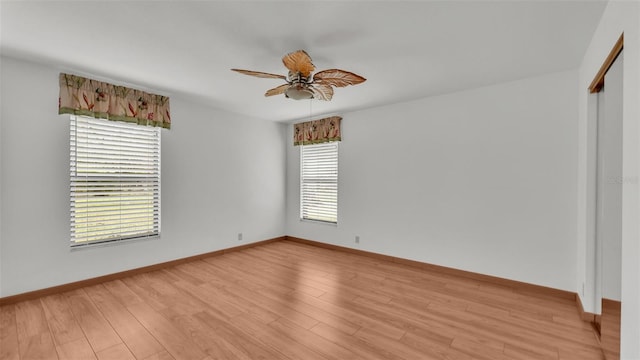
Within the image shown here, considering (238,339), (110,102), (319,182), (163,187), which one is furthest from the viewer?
(319,182)

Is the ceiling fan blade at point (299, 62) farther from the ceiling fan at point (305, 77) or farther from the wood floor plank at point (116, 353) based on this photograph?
the wood floor plank at point (116, 353)

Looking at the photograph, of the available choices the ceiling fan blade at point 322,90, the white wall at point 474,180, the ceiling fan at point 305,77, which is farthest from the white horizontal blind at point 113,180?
the white wall at point 474,180

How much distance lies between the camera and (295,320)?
239cm

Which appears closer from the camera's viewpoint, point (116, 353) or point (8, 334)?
point (116, 353)

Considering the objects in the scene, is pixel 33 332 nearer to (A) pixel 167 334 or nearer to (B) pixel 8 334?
(B) pixel 8 334

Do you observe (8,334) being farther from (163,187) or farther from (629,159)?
(629,159)

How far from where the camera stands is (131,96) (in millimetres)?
3410

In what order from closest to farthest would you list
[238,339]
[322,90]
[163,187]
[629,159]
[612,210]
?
1. [629,159]
2. [612,210]
3. [238,339]
4. [322,90]
5. [163,187]

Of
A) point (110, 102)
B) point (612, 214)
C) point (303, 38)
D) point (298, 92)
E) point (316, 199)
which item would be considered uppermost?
point (303, 38)

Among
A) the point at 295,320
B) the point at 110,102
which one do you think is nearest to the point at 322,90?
the point at 295,320

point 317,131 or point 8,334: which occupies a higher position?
point 317,131

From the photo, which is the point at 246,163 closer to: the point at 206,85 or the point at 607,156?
the point at 206,85

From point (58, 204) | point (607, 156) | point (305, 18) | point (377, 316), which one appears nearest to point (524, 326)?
point (377, 316)

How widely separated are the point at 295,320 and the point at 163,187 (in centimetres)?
278
